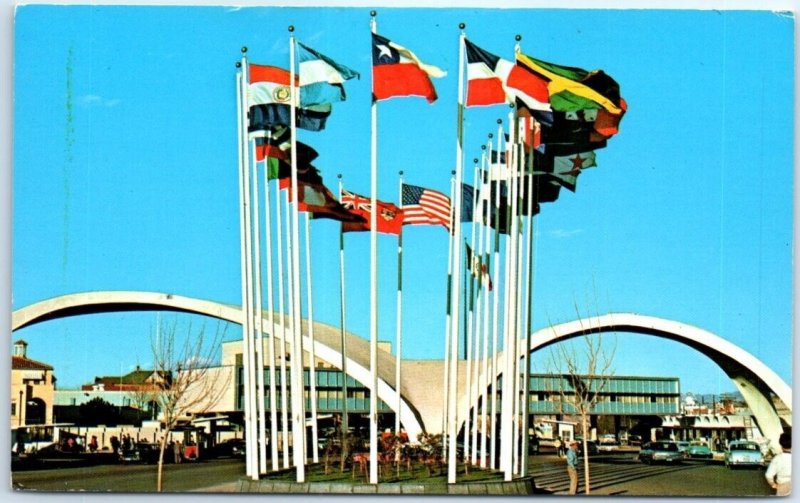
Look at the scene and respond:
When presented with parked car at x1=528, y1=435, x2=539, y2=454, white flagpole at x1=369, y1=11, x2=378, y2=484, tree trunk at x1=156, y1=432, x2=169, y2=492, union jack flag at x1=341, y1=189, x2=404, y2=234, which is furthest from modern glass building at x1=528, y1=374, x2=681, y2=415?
tree trunk at x1=156, y1=432, x2=169, y2=492

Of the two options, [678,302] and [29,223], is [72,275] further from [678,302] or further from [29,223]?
[678,302]

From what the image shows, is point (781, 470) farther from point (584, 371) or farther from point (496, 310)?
point (496, 310)

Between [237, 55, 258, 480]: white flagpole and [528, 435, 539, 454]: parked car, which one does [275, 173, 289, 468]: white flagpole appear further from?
[528, 435, 539, 454]: parked car

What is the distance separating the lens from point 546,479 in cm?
1834

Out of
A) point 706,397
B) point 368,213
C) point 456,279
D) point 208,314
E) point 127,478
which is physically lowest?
point 127,478

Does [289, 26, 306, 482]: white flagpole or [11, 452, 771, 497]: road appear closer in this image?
[289, 26, 306, 482]: white flagpole

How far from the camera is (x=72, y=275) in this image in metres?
18.5

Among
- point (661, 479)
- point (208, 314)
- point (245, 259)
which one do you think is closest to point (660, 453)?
point (661, 479)

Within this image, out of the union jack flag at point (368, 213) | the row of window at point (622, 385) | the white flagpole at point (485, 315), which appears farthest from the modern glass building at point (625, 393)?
the union jack flag at point (368, 213)

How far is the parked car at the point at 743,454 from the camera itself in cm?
1833

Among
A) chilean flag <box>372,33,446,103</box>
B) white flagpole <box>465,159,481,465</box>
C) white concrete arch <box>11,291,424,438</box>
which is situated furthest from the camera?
white flagpole <box>465,159,481,465</box>

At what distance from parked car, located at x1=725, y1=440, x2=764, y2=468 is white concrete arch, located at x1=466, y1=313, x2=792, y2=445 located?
9.5 inches

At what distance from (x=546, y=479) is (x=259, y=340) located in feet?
12.7

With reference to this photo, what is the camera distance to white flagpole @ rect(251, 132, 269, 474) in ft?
60.2
